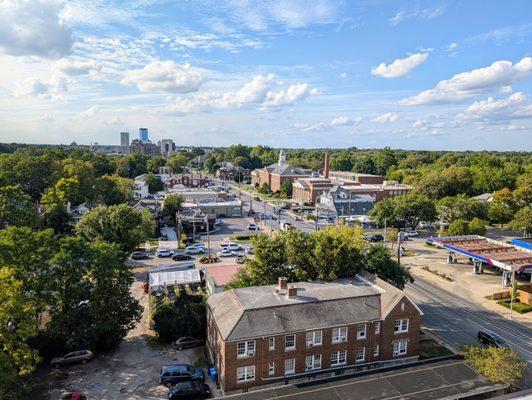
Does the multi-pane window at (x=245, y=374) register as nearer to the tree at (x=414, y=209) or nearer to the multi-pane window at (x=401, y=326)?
the multi-pane window at (x=401, y=326)

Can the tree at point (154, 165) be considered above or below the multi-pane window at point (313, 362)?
above

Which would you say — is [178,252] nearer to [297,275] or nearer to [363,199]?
[297,275]

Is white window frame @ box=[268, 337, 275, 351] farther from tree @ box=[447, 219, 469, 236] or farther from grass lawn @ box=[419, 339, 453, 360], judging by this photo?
tree @ box=[447, 219, 469, 236]

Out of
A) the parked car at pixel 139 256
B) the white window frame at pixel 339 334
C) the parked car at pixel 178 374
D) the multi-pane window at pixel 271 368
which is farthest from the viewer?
the parked car at pixel 139 256

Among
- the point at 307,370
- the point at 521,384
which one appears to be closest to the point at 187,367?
the point at 307,370

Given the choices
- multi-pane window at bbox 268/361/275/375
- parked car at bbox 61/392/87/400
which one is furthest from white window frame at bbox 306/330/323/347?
parked car at bbox 61/392/87/400

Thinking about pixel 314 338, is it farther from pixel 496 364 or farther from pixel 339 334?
pixel 496 364

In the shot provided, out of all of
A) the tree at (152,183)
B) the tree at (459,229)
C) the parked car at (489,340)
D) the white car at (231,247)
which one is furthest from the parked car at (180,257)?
the tree at (152,183)
